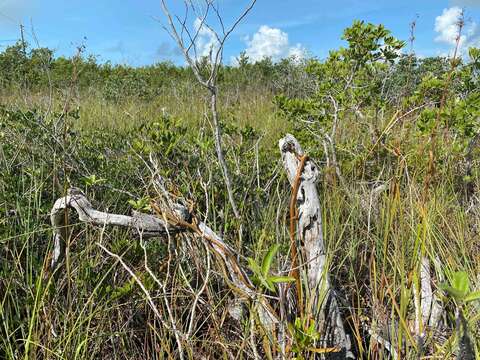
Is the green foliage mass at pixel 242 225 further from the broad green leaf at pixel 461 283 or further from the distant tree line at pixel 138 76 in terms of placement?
the distant tree line at pixel 138 76

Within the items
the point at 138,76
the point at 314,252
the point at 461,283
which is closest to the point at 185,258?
the point at 314,252

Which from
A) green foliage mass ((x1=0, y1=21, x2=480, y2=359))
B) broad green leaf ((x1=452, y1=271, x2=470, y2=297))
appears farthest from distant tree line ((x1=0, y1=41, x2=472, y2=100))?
broad green leaf ((x1=452, y1=271, x2=470, y2=297))

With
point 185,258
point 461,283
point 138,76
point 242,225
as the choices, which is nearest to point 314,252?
point 242,225

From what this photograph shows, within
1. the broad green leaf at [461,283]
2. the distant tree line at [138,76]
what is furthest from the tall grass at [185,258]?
the distant tree line at [138,76]

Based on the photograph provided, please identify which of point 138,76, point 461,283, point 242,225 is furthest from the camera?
point 138,76

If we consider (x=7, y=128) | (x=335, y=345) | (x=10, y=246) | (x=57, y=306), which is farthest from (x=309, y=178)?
(x=7, y=128)

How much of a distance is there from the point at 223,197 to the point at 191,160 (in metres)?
0.30

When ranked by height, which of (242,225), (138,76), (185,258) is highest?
(138,76)

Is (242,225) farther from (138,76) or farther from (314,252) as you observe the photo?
(138,76)

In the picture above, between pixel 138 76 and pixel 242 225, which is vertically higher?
pixel 138 76

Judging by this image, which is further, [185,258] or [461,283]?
[185,258]

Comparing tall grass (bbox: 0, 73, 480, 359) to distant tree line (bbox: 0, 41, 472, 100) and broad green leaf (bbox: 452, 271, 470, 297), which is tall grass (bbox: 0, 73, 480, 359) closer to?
broad green leaf (bbox: 452, 271, 470, 297)

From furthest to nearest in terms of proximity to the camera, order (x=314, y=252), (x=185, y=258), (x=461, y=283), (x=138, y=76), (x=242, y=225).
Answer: (x=138, y=76)
(x=242, y=225)
(x=185, y=258)
(x=314, y=252)
(x=461, y=283)

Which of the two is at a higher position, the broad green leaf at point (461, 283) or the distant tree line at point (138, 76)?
the distant tree line at point (138, 76)
